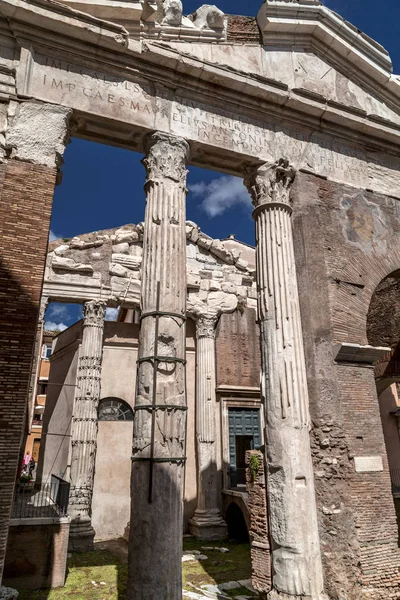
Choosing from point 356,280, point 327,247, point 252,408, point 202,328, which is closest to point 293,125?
point 327,247

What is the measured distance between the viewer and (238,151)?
7258 millimetres

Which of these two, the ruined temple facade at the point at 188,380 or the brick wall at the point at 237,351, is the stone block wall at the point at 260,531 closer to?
the ruined temple facade at the point at 188,380

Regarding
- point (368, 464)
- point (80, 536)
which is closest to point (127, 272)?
point (80, 536)

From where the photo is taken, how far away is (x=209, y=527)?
41.0 feet

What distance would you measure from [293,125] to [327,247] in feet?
7.86

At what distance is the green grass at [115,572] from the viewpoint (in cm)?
748

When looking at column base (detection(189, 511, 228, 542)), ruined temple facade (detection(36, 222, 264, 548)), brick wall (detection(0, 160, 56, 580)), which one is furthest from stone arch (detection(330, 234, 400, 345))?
column base (detection(189, 511, 228, 542))

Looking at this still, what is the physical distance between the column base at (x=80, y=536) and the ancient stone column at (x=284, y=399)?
7332 millimetres

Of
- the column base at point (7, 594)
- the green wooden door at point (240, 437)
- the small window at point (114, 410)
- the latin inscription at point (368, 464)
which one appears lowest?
the column base at point (7, 594)

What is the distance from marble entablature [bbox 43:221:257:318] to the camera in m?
13.9

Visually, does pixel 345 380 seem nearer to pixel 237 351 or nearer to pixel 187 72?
pixel 187 72

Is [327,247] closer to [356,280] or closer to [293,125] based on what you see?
[356,280]

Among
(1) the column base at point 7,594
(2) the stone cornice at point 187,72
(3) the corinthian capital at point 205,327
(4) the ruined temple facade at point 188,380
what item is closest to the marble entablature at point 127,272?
(4) the ruined temple facade at point 188,380

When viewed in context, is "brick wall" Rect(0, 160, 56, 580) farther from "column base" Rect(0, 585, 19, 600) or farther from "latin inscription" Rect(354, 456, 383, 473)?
"latin inscription" Rect(354, 456, 383, 473)
